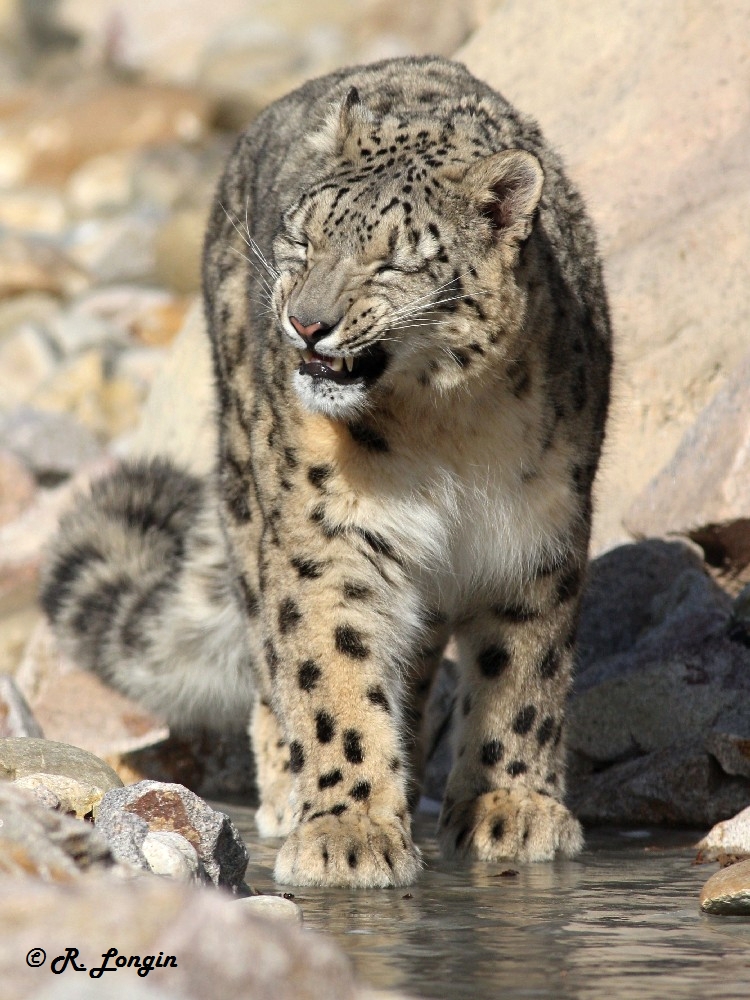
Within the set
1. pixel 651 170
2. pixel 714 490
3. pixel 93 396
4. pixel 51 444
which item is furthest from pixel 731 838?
pixel 93 396

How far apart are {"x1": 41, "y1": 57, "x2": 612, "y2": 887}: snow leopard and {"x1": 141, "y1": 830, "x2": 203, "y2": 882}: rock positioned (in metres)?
0.79

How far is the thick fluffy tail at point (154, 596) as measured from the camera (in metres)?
6.86

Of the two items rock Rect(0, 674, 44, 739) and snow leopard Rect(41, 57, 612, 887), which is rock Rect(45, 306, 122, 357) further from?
snow leopard Rect(41, 57, 612, 887)

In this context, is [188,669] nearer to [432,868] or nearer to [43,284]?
[432,868]

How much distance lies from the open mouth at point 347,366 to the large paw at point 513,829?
1.44 metres

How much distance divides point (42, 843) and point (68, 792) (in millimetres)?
1310

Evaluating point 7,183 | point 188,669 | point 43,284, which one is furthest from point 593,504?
point 7,183

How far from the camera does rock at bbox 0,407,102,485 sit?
1202 centimetres

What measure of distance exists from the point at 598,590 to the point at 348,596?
7.12 feet

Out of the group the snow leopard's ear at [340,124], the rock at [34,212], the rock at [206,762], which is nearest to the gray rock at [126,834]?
the snow leopard's ear at [340,124]

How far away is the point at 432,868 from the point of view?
5.12 meters

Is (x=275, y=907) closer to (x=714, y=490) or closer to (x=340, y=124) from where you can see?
(x=340, y=124)

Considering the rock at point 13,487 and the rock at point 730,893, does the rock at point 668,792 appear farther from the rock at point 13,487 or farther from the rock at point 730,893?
the rock at point 13,487

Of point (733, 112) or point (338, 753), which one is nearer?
point (338, 753)
